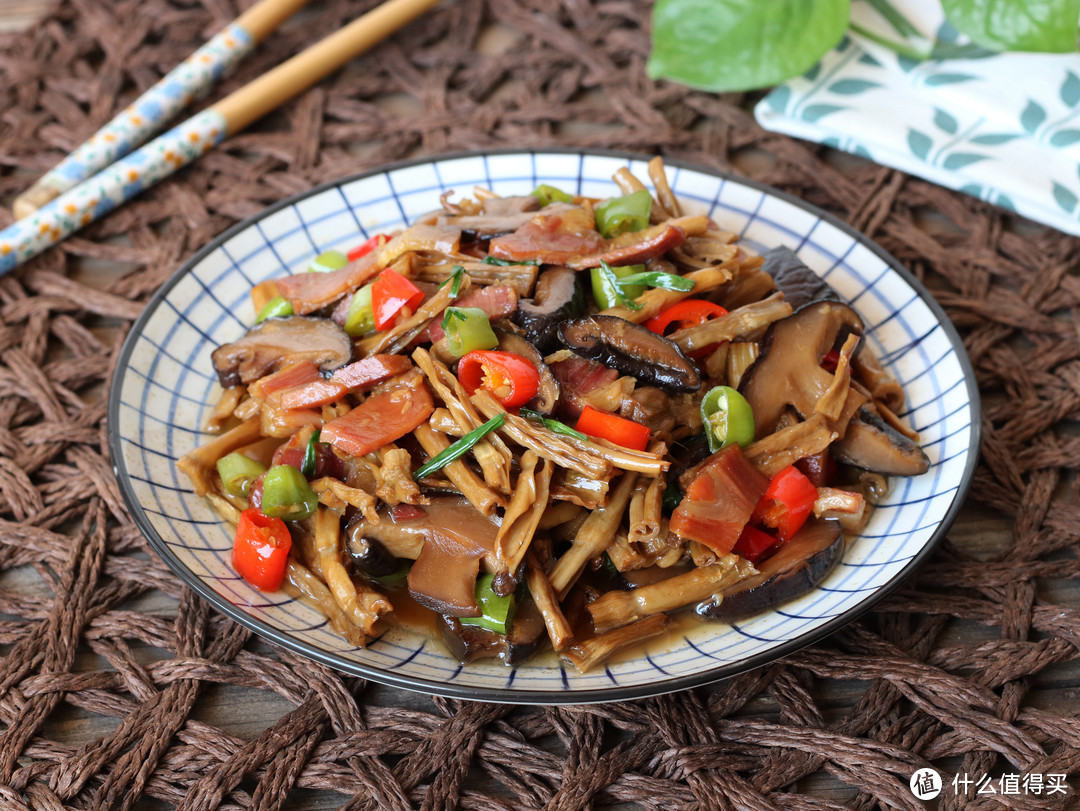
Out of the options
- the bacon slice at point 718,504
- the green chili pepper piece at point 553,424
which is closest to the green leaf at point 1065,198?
the bacon slice at point 718,504

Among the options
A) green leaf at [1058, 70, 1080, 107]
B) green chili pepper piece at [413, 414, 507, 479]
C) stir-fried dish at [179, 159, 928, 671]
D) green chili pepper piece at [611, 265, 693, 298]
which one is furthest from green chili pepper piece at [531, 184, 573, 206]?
green leaf at [1058, 70, 1080, 107]

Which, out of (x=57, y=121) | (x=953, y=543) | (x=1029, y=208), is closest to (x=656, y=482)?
(x=953, y=543)

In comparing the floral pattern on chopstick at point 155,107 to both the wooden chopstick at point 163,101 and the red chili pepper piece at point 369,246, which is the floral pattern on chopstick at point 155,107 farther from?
the red chili pepper piece at point 369,246

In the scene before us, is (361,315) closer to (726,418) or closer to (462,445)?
(462,445)

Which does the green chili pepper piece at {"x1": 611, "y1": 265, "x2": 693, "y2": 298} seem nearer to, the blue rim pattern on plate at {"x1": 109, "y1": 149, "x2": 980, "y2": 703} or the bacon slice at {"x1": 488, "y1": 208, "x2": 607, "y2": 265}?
the bacon slice at {"x1": 488, "y1": 208, "x2": 607, "y2": 265}

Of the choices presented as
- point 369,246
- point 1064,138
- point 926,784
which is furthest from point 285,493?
point 1064,138

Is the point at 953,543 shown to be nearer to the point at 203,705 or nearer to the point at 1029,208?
the point at 1029,208
